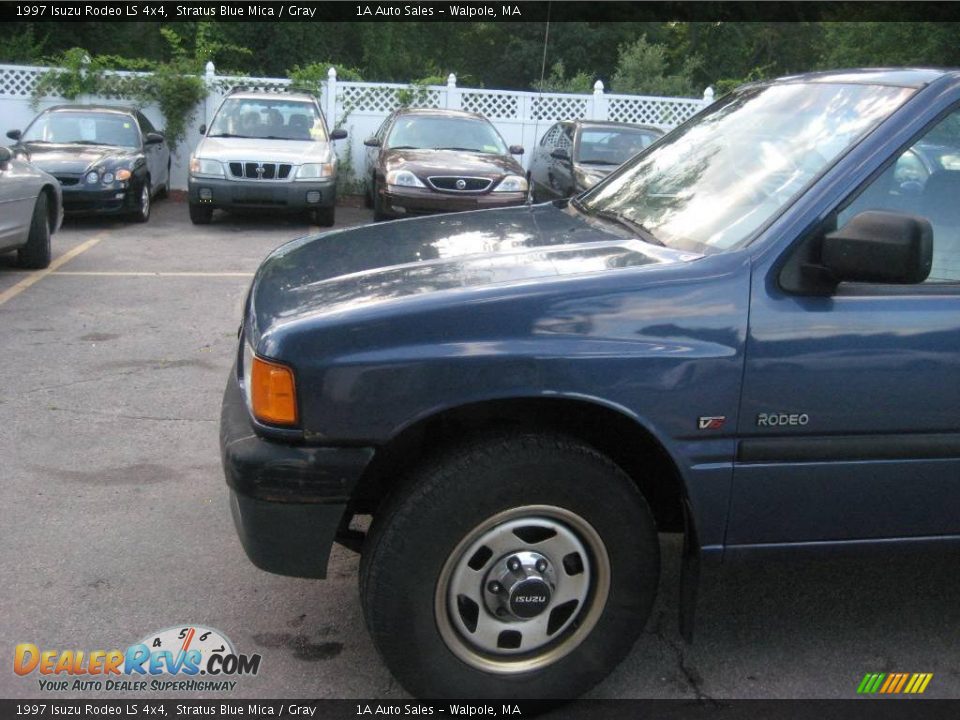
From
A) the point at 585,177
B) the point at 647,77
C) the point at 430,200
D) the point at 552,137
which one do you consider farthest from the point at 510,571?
the point at 647,77

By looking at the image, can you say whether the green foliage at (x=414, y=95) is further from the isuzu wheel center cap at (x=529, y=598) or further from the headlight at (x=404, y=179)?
the isuzu wheel center cap at (x=529, y=598)

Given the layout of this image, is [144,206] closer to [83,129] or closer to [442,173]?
[83,129]

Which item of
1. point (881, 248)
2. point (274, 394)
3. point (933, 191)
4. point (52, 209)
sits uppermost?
point (933, 191)

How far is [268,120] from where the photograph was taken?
13.4 meters

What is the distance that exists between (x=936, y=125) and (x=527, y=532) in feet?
5.40

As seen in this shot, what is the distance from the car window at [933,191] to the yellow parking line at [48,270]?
6807 millimetres

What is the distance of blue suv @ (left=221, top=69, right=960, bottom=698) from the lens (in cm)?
265

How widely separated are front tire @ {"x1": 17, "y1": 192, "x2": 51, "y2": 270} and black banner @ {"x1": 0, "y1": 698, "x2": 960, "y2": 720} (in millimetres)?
6851

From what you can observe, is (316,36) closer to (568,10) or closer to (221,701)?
(568,10)

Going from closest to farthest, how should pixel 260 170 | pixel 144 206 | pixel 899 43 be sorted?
pixel 260 170, pixel 144 206, pixel 899 43

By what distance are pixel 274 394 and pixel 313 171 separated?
33.1ft

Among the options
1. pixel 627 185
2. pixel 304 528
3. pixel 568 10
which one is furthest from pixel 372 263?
pixel 568 10

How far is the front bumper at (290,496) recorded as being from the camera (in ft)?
8.71

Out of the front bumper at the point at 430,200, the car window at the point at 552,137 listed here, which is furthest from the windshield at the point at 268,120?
the car window at the point at 552,137
